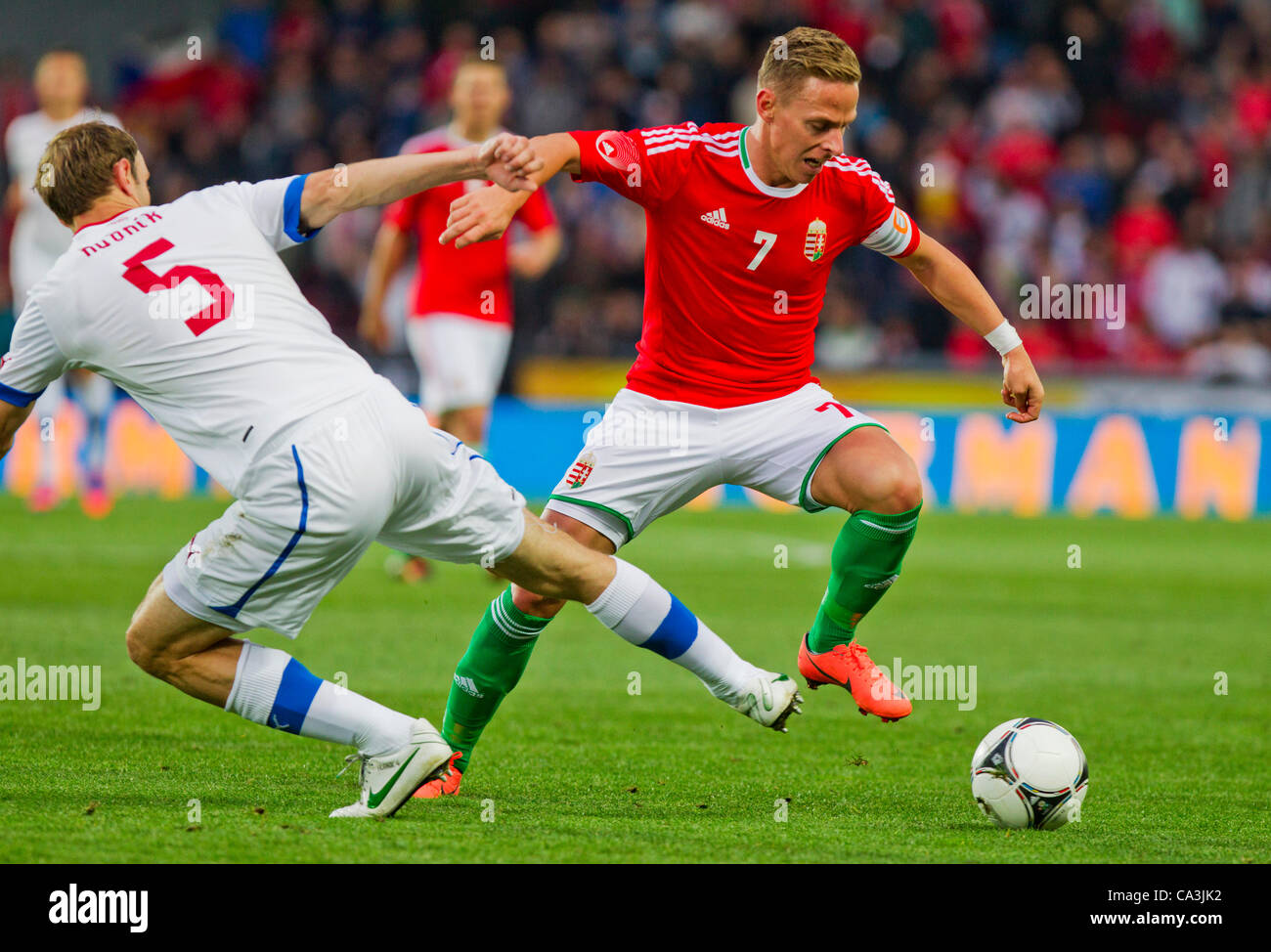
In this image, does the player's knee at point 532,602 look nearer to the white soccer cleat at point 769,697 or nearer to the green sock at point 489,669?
the green sock at point 489,669

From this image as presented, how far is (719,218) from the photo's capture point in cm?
558

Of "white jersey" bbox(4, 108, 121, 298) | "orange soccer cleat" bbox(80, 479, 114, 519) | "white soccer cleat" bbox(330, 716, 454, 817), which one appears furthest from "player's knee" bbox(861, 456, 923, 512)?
"orange soccer cleat" bbox(80, 479, 114, 519)

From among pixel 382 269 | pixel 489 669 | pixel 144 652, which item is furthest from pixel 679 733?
pixel 382 269

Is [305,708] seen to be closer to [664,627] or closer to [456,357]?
[664,627]

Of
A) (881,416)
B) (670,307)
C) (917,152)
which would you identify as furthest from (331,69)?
(670,307)

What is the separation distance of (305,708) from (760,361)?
2.10 meters

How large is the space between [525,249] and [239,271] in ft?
20.3

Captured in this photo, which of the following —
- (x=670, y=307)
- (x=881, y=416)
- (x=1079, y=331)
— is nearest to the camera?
(x=670, y=307)

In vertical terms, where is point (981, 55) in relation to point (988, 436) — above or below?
above

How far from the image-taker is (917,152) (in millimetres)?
19328

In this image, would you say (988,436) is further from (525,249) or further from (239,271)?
(239,271)

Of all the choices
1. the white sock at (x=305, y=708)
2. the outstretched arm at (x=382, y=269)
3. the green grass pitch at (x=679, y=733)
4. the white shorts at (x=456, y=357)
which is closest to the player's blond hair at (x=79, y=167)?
the white sock at (x=305, y=708)

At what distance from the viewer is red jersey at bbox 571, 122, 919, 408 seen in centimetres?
557

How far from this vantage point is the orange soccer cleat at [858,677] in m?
5.31
